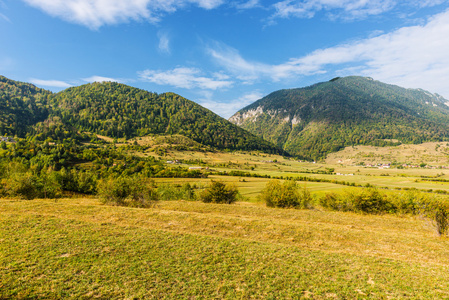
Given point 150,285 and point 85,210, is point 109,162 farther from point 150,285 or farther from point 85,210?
point 150,285

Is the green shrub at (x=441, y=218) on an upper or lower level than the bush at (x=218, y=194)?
upper

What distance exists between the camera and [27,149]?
14838cm

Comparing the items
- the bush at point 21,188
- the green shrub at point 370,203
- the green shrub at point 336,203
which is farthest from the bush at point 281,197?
the bush at point 21,188

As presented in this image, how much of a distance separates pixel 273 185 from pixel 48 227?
45.6 meters

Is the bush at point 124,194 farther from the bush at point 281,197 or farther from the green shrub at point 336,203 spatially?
the green shrub at point 336,203

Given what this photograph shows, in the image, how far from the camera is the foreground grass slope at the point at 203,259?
11.1 metres

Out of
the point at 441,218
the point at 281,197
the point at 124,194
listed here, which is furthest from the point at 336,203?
the point at 124,194

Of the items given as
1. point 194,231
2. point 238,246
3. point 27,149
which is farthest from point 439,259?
point 27,149

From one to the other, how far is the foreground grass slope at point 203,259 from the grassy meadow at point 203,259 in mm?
71

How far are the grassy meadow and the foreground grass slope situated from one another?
0.07 metres

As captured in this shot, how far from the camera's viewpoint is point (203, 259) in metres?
14.7

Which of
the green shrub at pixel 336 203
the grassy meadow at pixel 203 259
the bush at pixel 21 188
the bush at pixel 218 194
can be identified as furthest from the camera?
the green shrub at pixel 336 203

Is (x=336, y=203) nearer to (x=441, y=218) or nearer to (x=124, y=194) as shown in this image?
(x=441, y=218)

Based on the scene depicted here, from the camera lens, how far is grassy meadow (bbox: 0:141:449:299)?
11016 mm
